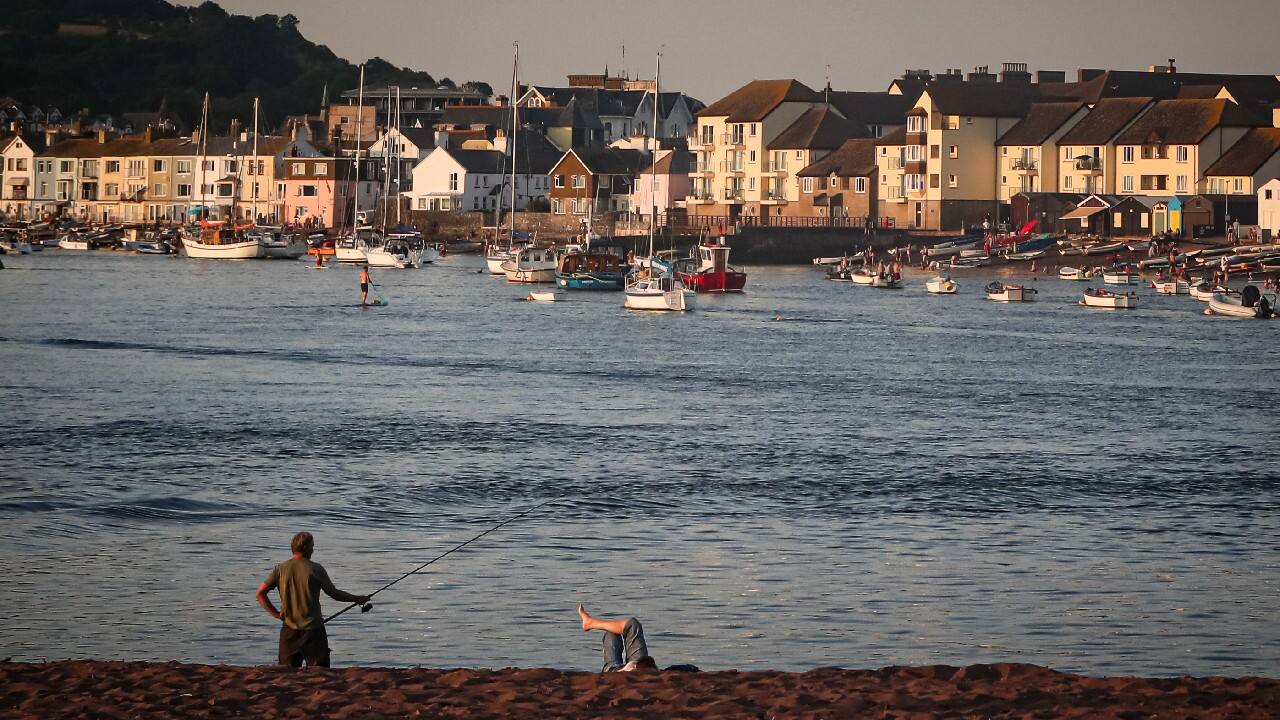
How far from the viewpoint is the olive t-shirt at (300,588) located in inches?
506

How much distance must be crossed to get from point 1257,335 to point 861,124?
68544mm

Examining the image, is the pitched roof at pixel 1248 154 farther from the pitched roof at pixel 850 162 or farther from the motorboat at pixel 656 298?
the motorboat at pixel 656 298

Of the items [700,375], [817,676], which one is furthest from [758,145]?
[817,676]

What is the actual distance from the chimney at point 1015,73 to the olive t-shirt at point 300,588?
124 metres

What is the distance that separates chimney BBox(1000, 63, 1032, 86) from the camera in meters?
133

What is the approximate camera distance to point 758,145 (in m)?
127

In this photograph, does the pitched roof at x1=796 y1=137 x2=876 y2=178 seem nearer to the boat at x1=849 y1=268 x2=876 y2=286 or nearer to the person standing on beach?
the boat at x1=849 y1=268 x2=876 y2=286

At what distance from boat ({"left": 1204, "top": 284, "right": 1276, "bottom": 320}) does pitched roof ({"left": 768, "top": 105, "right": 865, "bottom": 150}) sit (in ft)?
178

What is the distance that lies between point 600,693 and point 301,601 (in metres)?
2.38

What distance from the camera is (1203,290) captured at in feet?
262

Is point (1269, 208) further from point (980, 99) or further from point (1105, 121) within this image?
point (980, 99)

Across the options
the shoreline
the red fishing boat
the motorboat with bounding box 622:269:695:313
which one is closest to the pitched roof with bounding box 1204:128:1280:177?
the red fishing boat

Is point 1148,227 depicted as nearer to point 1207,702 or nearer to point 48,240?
point 48,240

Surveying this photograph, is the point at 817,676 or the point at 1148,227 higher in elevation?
the point at 1148,227
